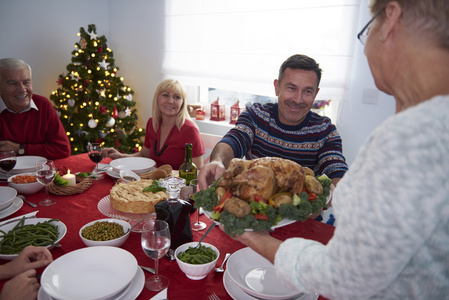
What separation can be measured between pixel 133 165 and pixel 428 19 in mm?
2061

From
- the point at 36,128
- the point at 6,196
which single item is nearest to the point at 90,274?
the point at 6,196

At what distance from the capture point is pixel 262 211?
42.7 inches

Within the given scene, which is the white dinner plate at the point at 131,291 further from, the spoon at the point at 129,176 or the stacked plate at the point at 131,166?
the stacked plate at the point at 131,166

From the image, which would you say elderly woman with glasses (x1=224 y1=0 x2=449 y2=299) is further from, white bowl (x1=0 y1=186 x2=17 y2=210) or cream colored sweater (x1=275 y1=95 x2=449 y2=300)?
white bowl (x1=0 y1=186 x2=17 y2=210)

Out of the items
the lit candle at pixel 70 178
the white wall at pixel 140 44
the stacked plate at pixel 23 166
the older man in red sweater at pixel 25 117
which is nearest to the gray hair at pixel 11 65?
the older man in red sweater at pixel 25 117

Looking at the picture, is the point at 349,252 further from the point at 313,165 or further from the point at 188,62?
the point at 188,62

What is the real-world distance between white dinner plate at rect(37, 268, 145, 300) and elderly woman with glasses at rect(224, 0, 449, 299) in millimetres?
542

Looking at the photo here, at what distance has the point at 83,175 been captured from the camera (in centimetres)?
198

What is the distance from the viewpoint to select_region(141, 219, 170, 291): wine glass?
1.05m

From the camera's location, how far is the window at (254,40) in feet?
10.5

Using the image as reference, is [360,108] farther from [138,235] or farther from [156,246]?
[156,246]

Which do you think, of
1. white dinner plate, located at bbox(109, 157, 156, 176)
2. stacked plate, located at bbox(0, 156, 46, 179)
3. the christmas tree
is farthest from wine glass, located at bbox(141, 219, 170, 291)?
the christmas tree

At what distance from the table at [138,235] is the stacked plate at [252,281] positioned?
5cm

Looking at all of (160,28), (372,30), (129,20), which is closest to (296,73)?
(372,30)
